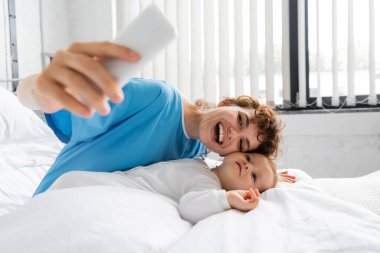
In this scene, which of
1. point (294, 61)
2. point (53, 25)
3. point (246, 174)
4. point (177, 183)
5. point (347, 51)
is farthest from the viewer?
point (53, 25)

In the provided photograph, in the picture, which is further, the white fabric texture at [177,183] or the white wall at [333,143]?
the white wall at [333,143]

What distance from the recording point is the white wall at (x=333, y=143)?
7.84 ft

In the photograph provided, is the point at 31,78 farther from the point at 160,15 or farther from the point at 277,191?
the point at 277,191

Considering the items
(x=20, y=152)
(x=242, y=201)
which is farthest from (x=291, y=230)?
(x=20, y=152)

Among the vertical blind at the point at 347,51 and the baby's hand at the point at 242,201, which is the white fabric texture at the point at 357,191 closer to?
the baby's hand at the point at 242,201

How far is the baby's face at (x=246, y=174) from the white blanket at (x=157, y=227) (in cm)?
29

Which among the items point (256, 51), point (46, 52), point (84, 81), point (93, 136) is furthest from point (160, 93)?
point (46, 52)

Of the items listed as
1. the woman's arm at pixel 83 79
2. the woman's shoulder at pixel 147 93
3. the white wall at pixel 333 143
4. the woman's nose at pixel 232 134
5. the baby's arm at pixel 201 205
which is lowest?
the white wall at pixel 333 143

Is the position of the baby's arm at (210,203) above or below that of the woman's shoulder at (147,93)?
below

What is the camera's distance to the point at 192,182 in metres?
1.08

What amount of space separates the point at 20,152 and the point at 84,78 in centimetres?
132

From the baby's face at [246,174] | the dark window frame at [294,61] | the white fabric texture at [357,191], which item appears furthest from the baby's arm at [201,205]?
the dark window frame at [294,61]

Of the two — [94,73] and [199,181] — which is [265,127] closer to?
[199,181]

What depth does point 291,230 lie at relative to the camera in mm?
773
